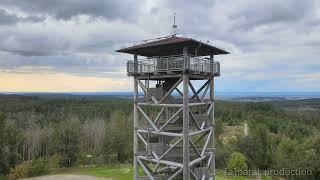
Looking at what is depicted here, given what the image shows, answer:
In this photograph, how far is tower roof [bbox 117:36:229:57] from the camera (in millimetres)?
15391

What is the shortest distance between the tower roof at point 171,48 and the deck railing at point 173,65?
53 cm

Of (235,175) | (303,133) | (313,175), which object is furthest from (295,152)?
(303,133)

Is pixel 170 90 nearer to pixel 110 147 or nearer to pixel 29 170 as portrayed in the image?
pixel 29 170

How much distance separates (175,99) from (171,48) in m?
2.58

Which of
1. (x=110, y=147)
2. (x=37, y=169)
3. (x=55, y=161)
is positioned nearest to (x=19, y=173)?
(x=37, y=169)

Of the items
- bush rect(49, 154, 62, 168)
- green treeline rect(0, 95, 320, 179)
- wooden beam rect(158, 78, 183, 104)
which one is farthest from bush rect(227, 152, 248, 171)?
wooden beam rect(158, 78, 183, 104)

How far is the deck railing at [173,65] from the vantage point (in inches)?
608

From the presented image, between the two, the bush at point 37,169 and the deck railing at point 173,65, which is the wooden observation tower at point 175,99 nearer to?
the deck railing at point 173,65

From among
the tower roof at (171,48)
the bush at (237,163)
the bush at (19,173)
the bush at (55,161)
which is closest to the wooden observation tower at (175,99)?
the tower roof at (171,48)

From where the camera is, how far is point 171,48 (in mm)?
16516

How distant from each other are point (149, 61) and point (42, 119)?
237 ft

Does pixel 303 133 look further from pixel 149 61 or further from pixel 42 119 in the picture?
pixel 149 61

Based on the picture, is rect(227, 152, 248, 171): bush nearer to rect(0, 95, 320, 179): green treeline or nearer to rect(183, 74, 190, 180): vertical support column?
rect(0, 95, 320, 179): green treeline

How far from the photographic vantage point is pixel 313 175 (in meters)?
39.9
